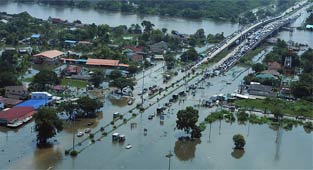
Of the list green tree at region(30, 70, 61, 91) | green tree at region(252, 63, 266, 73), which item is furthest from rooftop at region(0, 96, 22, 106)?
green tree at region(252, 63, 266, 73)

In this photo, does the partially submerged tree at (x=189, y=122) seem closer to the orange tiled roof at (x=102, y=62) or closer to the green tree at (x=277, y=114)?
the green tree at (x=277, y=114)

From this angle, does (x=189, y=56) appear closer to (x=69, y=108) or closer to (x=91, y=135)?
(x=69, y=108)

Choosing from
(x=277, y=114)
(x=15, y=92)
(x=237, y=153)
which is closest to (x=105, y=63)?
(x=15, y=92)

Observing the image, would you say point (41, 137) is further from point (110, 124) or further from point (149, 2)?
point (149, 2)

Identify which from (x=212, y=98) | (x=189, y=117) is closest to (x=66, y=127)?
(x=189, y=117)

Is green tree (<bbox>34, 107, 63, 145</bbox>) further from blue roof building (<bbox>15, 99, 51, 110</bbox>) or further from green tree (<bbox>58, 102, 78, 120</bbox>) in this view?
blue roof building (<bbox>15, 99, 51, 110</bbox>)

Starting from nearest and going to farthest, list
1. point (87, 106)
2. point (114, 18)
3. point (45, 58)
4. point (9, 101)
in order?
point (87, 106) < point (9, 101) < point (45, 58) < point (114, 18)
